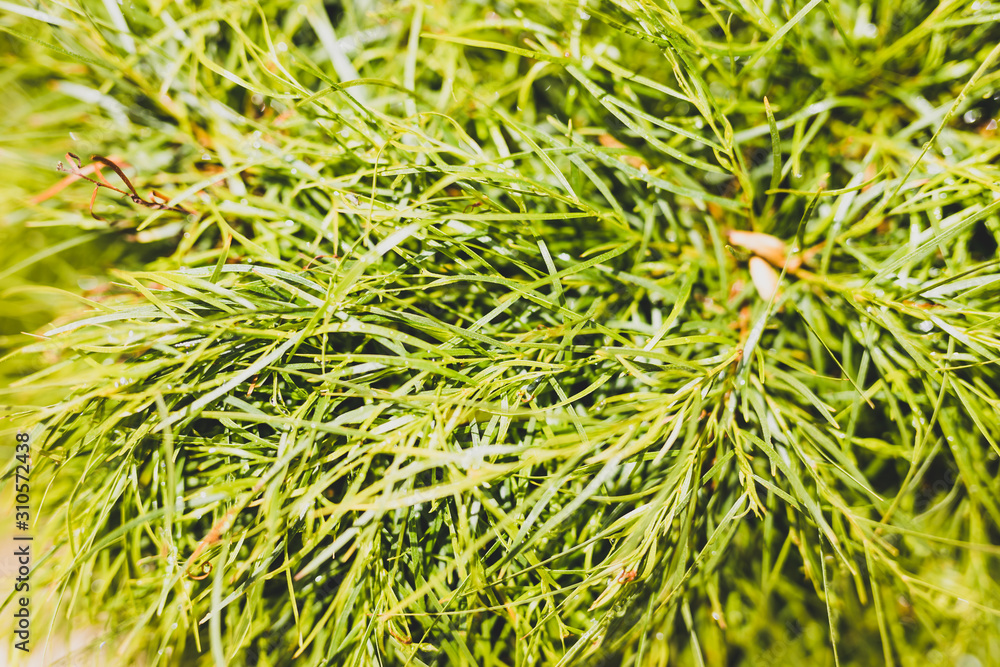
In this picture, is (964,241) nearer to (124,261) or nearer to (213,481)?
(213,481)

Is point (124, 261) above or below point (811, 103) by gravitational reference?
below

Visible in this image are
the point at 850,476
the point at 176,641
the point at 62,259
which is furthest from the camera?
the point at 62,259

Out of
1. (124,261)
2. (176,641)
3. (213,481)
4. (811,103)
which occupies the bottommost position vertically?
(176,641)

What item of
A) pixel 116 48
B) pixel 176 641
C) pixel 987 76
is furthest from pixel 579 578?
pixel 116 48

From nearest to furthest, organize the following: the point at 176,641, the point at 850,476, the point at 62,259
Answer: the point at 850,476, the point at 176,641, the point at 62,259

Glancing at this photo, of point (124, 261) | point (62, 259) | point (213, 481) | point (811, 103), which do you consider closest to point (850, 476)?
point (811, 103)

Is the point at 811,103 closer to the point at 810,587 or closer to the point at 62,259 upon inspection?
the point at 810,587

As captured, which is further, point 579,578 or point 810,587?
point 810,587
